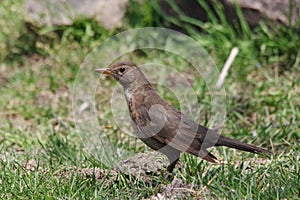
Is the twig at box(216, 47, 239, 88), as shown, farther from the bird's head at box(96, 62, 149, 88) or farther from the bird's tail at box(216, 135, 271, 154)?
the bird's tail at box(216, 135, 271, 154)

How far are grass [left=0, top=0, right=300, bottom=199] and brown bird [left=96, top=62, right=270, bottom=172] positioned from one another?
17 cm

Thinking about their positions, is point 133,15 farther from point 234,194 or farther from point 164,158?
point 234,194

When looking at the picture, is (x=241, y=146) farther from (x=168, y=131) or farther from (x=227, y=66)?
(x=227, y=66)

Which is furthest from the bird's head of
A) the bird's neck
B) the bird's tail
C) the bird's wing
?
the bird's tail

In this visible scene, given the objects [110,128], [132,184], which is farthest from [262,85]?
[132,184]

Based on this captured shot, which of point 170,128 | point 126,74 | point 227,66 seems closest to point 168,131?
point 170,128

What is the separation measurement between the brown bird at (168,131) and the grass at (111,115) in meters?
0.17

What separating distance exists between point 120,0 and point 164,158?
12.3 feet

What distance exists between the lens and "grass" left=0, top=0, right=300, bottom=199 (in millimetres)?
4867

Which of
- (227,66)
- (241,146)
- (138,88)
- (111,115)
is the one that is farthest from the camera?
(227,66)

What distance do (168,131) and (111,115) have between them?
207 cm

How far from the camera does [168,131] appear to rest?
5242 mm

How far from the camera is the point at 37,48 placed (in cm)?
891

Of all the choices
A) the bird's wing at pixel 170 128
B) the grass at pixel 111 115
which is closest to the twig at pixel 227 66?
the grass at pixel 111 115
